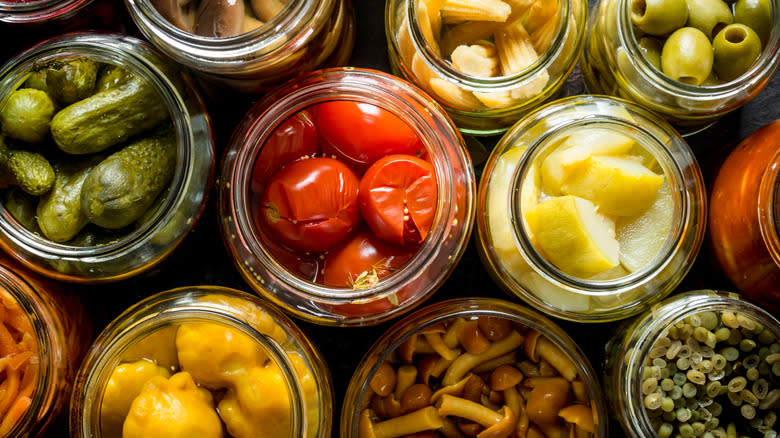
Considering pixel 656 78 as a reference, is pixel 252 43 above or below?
above

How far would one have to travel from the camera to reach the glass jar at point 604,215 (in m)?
0.85

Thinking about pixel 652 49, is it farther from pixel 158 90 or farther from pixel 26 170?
pixel 26 170

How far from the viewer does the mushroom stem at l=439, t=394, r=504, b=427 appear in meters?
0.99

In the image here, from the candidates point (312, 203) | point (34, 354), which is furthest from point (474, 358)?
point (34, 354)

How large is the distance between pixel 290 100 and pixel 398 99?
0.54 ft

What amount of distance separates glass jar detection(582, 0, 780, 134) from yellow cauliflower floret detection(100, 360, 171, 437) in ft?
2.81

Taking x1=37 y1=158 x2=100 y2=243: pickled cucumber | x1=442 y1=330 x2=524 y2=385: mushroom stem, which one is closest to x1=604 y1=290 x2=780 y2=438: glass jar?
x1=442 y1=330 x2=524 y2=385: mushroom stem

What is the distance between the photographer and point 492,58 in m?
0.94

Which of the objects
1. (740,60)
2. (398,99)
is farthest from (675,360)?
(398,99)

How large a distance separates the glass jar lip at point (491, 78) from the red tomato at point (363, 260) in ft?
0.89

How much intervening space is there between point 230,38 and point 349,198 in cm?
29

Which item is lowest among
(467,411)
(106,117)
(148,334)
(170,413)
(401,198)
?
(467,411)

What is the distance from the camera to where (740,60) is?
0.91 meters

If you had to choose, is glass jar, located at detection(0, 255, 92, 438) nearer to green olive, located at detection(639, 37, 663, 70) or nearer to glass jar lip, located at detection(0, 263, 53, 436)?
glass jar lip, located at detection(0, 263, 53, 436)
